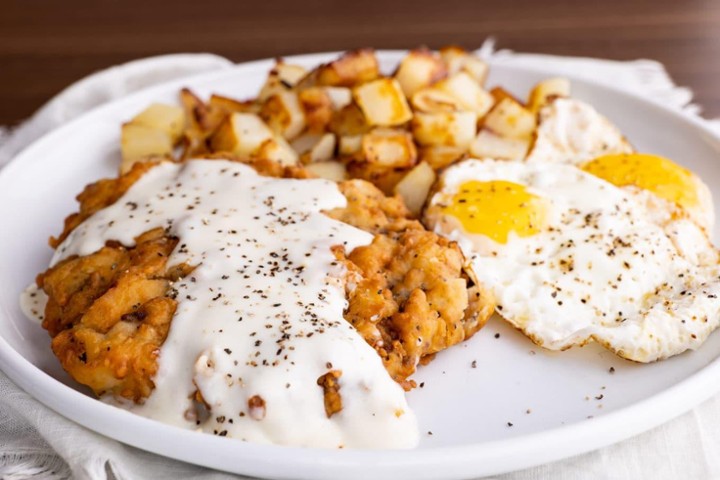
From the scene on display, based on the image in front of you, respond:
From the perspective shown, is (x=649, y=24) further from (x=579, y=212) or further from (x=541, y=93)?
(x=579, y=212)

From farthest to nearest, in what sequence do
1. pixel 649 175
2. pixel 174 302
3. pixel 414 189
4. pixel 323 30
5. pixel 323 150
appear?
pixel 323 30 < pixel 323 150 < pixel 414 189 < pixel 649 175 < pixel 174 302

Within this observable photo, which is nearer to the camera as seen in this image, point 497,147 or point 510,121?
point 497,147

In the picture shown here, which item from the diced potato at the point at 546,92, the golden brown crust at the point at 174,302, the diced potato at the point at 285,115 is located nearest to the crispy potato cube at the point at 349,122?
the diced potato at the point at 285,115

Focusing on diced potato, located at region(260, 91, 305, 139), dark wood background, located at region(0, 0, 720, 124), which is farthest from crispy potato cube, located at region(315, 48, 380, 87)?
dark wood background, located at region(0, 0, 720, 124)

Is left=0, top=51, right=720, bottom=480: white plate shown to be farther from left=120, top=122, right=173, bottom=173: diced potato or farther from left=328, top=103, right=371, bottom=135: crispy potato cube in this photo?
left=328, top=103, right=371, bottom=135: crispy potato cube

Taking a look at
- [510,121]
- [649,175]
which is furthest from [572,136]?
[649,175]

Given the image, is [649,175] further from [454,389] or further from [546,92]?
[454,389]
